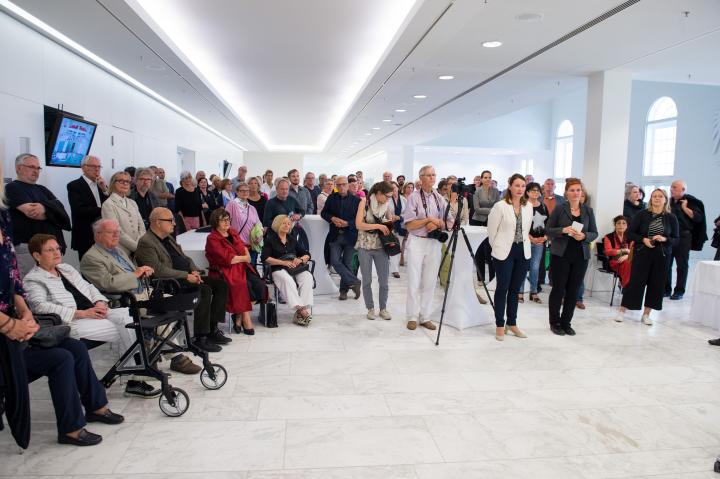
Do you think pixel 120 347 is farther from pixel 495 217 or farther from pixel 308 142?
pixel 308 142

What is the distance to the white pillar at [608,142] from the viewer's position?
7012 mm

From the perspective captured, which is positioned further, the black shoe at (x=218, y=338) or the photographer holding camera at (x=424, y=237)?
the photographer holding camera at (x=424, y=237)

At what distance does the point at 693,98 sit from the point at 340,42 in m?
8.55

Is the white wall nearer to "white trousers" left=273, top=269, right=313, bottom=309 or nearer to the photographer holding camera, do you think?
"white trousers" left=273, top=269, right=313, bottom=309

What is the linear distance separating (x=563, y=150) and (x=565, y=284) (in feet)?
49.4

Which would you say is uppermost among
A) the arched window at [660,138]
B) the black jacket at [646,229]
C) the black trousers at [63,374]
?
the arched window at [660,138]

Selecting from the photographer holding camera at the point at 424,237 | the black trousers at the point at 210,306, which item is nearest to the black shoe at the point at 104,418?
the black trousers at the point at 210,306

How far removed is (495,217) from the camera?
4.79m

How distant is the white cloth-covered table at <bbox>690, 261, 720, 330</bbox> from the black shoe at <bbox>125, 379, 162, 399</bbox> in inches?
217

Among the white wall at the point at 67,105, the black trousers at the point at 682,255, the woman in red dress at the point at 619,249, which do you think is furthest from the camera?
the black trousers at the point at 682,255

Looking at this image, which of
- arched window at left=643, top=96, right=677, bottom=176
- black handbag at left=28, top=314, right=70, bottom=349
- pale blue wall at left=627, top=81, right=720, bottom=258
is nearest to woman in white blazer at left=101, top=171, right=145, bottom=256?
black handbag at left=28, top=314, right=70, bottom=349

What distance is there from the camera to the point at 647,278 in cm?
566

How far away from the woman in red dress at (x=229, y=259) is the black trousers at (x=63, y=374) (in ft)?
6.30

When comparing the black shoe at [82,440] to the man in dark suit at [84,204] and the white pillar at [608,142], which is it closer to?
the man in dark suit at [84,204]
